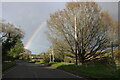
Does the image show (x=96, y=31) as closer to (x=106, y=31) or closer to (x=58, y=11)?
(x=106, y=31)

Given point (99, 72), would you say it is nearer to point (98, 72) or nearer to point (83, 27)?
point (98, 72)

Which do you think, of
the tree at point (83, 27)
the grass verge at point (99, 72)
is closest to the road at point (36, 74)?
the grass verge at point (99, 72)

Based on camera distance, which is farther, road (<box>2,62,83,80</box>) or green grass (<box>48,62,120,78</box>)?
road (<box>2,62,83,80</box>)

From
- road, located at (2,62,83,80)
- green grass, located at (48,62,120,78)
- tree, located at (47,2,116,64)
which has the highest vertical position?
tree, located at (47,2,116,64)

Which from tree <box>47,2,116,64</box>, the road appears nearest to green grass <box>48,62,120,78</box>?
the road

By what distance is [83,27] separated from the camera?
3675cm

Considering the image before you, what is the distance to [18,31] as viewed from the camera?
61094 mm

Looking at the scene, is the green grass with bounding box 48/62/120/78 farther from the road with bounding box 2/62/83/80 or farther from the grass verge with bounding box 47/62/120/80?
the road with bounding box 2/62/83/80

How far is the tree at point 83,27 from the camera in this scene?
36.6 m

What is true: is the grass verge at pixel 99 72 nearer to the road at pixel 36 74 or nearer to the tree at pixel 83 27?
the road at pixel 36 74

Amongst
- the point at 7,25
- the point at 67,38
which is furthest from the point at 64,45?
the point at 7,25

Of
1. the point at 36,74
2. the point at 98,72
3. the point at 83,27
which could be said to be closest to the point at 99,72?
the point at 98,72

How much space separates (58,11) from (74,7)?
Answer: 10.5 feet

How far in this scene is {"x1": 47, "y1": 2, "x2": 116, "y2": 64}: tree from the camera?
120ft
